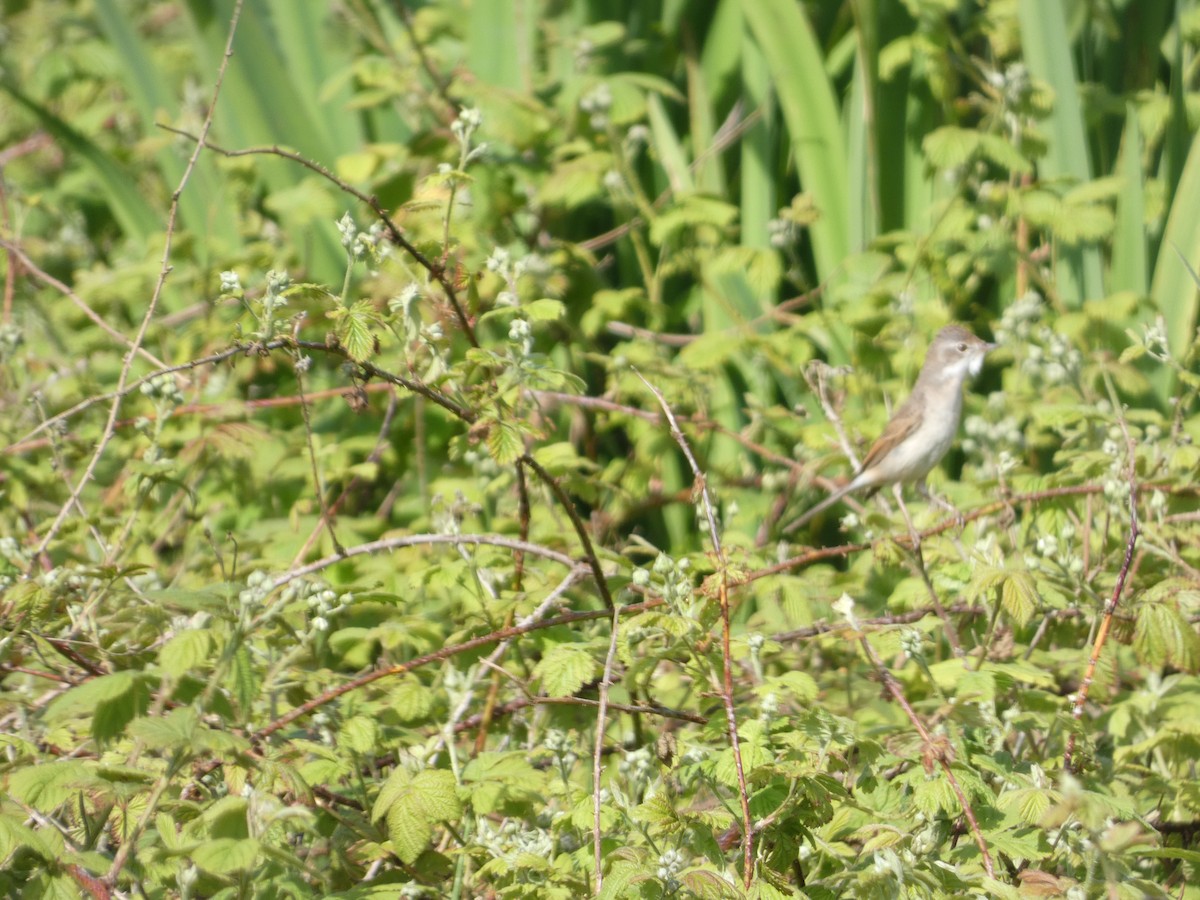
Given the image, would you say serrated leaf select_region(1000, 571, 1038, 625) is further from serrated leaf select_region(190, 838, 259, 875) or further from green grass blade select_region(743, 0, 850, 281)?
green grass blade select_region(743, 0, 850, 281)

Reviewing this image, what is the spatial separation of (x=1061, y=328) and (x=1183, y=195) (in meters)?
0.79

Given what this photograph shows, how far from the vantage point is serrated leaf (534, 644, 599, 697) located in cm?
227

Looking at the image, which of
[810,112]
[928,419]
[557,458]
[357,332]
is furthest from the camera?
[810,112]

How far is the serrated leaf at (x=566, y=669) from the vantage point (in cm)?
227

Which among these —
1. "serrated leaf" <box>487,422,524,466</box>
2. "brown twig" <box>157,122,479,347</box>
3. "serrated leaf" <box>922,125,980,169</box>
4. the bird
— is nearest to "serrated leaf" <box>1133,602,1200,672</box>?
"serrated leaf" <box>487,422,524,466</box>

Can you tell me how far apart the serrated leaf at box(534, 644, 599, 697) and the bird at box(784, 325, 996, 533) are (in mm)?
1903

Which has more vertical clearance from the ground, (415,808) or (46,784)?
(46,784)

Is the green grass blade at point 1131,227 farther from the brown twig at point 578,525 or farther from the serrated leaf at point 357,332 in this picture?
the serrated leaf at point 357,332

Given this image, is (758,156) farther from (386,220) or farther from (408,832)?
(408,832)

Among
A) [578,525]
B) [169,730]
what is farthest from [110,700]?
[578,525]

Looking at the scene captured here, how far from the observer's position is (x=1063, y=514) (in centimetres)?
313

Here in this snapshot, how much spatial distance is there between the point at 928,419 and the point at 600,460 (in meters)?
1.24

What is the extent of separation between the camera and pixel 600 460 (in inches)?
193

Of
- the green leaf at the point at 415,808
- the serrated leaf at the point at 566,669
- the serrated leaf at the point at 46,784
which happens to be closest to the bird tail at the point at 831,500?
the serrated leaf at the point at 566,669
